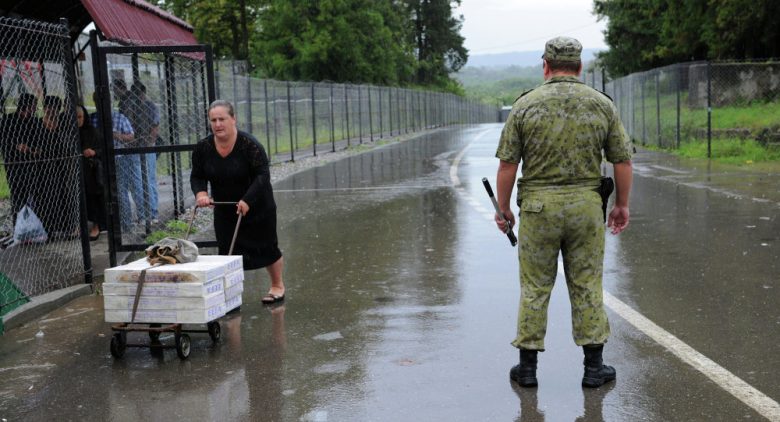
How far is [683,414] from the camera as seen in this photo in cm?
471

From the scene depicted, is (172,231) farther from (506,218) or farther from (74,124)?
(506,218)

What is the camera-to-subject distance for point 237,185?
24.0 feet

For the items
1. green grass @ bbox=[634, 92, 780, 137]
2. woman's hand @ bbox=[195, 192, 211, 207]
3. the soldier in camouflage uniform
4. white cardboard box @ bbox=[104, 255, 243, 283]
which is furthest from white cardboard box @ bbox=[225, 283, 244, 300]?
green grass @ bbox=[634, 92, 780, 137]

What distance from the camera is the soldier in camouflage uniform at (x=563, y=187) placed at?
5.09 metres

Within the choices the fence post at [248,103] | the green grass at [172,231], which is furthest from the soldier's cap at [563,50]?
the fence post at [248,103]

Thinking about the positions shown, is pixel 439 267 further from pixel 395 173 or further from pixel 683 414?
pixel 395 173

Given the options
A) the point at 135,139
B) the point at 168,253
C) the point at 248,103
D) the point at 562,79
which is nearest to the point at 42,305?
the point at 168,253

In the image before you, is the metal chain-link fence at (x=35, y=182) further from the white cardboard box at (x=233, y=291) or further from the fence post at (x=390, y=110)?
the fence post at (x=390, y=110)

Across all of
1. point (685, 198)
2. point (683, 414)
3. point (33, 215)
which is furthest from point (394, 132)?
point (683, 414)

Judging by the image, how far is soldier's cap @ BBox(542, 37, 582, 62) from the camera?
5.16 m

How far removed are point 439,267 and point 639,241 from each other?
245cm

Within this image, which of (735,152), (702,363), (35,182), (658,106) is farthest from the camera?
(658,106)

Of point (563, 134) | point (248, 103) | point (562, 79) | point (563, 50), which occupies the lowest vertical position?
point (563, 134)

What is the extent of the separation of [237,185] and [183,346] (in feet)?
5.45
